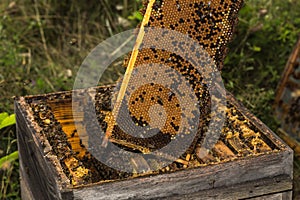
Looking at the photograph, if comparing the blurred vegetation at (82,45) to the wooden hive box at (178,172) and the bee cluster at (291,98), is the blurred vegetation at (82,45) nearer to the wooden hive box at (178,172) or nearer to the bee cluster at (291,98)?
the bee cluster at (291,98)

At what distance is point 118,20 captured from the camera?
15.6ft

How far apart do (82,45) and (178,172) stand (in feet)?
9.36

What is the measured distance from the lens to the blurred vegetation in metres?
3.86

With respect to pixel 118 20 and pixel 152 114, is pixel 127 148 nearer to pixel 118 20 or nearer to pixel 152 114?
pixel 152 114

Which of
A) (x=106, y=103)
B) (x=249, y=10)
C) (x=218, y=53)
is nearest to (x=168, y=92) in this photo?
(x=218, y=53)

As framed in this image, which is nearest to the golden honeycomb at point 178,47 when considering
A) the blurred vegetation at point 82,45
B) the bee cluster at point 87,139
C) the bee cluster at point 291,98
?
the bee cluster at point 87,139

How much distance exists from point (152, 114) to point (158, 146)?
139 millimetres

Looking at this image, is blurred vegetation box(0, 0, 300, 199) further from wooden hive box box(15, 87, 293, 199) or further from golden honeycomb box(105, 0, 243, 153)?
golden honeycomb box(105, 0, 243, 153)

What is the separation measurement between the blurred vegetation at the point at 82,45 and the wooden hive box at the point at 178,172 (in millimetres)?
903

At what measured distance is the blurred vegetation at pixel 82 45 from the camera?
12.7 ft

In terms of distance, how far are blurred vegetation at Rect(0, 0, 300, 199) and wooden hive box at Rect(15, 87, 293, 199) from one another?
903mm

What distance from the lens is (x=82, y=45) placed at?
4.79 meters

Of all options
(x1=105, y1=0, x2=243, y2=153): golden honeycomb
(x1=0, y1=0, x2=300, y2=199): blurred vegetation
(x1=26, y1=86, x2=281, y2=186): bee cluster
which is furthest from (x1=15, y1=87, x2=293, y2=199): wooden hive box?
(x1=0, y1=0, x2=300, y2=199): blurred vegetation

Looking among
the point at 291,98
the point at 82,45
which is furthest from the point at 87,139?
the point at 82,45
